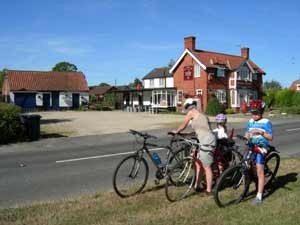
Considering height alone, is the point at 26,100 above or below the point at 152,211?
above

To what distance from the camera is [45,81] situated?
60.0 meters

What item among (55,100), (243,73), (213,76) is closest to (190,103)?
(213,76)

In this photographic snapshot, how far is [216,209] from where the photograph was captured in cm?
605

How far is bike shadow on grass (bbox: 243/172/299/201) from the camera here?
699 cm

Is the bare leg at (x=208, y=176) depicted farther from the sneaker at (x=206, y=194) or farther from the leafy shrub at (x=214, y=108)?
the leafy shrub at (x=214, y=108)

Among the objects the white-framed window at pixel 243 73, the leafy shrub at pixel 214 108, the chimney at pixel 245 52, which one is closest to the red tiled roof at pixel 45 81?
the chimney at pixel 245 52

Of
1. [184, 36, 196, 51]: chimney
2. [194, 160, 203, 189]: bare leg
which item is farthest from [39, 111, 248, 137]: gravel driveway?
[184, 36, 196, 51]: chimney

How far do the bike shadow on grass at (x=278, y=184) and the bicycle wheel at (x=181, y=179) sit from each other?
93 cm

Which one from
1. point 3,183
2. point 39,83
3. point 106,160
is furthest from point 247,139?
point 39,83

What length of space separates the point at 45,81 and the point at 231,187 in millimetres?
55872

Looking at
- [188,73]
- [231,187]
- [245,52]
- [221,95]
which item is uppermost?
[245,52]

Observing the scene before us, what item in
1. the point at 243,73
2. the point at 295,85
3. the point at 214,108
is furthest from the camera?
the point at 295,85

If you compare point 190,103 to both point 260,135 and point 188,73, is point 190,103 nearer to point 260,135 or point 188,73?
point 260,135

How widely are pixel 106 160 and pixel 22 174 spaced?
9.02 feet
